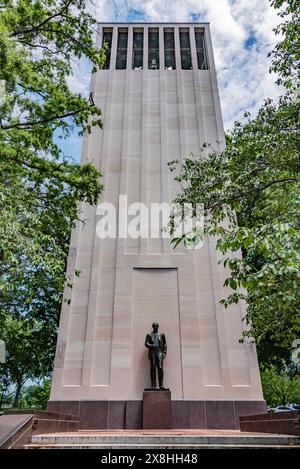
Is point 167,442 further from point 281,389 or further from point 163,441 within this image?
point 281,389

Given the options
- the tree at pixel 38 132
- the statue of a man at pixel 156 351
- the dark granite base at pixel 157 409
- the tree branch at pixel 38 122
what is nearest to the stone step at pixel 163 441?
the tree at pixel 38 132

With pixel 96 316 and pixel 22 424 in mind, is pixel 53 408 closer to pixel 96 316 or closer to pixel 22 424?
pixel 96 316

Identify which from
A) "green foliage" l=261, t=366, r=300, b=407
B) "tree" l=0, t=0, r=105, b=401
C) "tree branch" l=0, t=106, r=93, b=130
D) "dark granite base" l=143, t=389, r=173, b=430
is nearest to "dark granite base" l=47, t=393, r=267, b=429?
"dark granite base" l=143, t=389, r=173, b=430

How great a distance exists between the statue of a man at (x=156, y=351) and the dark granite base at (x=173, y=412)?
1.10 metres

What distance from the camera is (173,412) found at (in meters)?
11.9

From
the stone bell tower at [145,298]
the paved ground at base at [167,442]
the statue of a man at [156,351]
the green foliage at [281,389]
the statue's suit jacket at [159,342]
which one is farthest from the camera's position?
the green foliage at [281,389]

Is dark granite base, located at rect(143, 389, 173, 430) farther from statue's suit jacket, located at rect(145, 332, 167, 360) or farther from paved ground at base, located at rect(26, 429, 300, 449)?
paved ground at base, located at rect(26, 429, 300, 449)

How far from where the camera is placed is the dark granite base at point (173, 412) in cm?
1170

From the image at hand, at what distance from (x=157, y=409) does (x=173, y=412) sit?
939 millimetres

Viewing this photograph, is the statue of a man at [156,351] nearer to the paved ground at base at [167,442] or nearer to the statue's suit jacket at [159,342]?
the statue's suit jacket at [159,342]

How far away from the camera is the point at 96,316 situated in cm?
1359

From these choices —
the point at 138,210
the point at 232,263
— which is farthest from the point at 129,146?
the point at 232,263

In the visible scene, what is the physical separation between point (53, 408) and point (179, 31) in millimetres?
22841

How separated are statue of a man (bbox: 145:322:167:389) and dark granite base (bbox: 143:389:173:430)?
0.37 m
